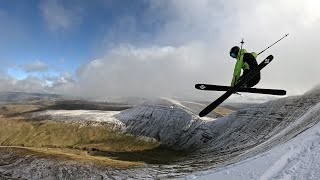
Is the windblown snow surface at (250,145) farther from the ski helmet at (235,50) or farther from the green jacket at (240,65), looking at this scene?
the ski helmet at (235,50)

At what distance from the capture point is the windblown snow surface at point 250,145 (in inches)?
1454

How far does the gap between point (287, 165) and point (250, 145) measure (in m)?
83.8

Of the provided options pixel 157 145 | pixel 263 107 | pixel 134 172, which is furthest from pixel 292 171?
pixel 157 145

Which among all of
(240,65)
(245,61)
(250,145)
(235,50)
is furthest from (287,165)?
(250,145)

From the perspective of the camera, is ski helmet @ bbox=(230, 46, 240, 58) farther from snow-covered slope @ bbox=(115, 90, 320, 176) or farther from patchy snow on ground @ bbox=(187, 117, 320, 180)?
snow-covered slope @ bbox=(115, 90, 320, 176)

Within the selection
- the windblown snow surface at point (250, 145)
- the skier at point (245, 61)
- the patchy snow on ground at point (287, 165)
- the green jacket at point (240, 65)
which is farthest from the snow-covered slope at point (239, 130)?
the skier at point (245, 61)

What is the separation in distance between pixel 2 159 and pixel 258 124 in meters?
91.0

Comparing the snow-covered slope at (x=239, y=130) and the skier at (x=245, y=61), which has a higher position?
the skier at (x=245, y=61)

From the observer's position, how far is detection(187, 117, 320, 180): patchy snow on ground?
3266 cm

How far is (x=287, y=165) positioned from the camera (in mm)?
35656

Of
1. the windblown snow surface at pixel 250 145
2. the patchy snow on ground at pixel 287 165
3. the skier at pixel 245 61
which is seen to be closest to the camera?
the skier at pixel 245 61

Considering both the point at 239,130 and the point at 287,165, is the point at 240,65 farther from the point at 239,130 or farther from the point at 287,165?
the point at 239,130

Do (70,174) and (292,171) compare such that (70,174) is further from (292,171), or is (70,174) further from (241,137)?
(292,171)

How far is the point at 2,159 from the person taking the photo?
127m
